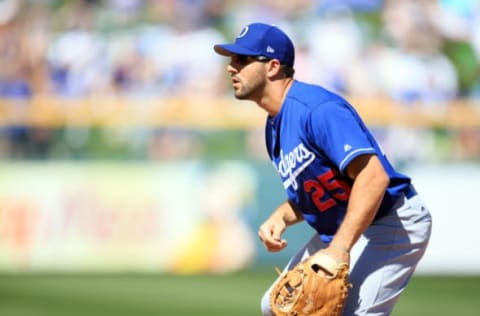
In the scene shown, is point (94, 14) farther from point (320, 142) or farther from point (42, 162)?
point (320, 142)

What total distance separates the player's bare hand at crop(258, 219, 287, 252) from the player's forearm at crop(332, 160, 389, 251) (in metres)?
0.82

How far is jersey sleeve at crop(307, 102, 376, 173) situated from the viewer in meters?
4.82

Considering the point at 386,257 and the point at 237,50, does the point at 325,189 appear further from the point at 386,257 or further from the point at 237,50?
the point at 237,50

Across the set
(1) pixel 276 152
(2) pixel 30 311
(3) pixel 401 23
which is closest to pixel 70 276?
(2) pixel 30 311

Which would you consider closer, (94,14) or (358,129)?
(358,129)

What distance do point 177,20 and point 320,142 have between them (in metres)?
9.94

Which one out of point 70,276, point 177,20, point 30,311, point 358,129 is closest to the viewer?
point 358,129

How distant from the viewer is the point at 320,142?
16.3ft

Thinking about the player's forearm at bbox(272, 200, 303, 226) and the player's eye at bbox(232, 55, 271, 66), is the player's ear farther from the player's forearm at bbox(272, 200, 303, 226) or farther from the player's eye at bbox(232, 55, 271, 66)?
the player's forearm at bbox(272, 200, 303, 226)

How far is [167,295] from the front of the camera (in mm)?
10484

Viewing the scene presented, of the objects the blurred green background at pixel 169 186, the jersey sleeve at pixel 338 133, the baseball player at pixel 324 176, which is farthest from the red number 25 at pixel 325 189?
the blurred green background at pixel 169 186

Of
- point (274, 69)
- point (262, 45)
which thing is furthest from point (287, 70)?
point (262, 45)

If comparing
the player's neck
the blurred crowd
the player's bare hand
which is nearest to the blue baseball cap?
the player's neck

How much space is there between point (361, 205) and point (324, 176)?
380 mm
